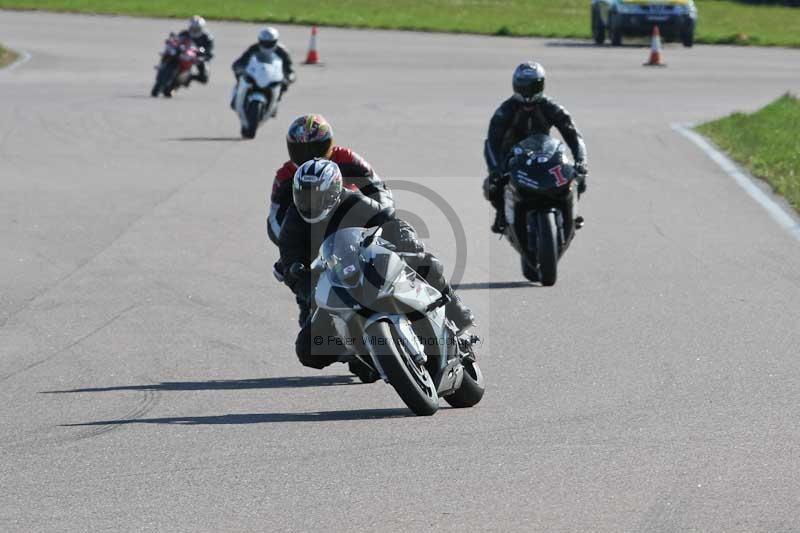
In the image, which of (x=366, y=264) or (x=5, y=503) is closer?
(x=5, y=503)

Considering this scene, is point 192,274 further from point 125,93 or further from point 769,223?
point 125,93

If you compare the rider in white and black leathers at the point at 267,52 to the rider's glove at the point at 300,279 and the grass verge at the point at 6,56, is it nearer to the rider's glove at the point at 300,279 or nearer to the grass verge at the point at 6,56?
the grass verge at the point at 6,56

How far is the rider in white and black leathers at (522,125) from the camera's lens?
1336cm

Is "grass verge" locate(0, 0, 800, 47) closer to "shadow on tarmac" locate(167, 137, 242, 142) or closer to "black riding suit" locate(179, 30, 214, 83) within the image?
"black riding suit" locate(179, 30, 214, 83)

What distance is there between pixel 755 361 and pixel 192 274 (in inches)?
193

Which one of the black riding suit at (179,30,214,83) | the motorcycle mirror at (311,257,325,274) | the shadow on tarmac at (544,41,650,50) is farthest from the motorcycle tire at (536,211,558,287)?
the shadow on tarmac at (544,41,650,50)

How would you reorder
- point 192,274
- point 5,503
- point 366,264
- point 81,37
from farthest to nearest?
point 81,37, point 192,274, point 366,264, point 5,503

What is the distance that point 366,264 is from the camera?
8.29 meters

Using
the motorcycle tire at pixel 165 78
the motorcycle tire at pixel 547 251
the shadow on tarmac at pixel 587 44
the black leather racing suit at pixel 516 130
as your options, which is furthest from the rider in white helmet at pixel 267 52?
the shadow on tarmac at pixel 587 44

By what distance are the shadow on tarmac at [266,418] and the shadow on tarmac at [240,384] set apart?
2.46 ft

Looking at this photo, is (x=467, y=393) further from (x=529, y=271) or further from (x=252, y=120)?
(x=252, y=120)

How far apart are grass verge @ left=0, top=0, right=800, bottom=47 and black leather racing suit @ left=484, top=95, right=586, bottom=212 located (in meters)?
28.9

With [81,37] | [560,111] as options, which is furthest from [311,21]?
[560,111]

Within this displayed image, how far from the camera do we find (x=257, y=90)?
24.1 m
